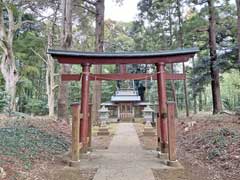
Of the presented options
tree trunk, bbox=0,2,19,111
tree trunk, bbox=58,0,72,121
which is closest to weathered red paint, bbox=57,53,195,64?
tree trunk, bbox=58,0,72,121

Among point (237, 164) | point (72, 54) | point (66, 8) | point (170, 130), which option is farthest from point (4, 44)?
point (237, 164)

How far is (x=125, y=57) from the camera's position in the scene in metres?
Result: 6.46

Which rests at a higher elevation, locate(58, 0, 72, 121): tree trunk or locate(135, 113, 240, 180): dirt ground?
locate(58, 0, 72, 121): tree trunk

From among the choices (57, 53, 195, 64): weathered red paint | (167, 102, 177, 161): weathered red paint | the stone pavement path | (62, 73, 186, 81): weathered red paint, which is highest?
(57, 53, 195, 64): weathered red paint

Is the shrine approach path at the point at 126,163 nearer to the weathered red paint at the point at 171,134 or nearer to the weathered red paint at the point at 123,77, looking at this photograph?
the weathered red paint at the point at 171,134

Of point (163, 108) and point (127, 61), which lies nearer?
point (163, 108)

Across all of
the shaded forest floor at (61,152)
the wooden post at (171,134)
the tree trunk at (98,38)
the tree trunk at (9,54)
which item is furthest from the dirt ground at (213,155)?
the tree trunk at (9,54)

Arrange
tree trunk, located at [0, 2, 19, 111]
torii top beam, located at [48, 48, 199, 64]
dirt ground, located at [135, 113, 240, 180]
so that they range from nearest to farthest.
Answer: dirt ground, located at [135, 113, 240, 180], torii top beam, located at [48, 48, 199, 64], tree trunk, located at [0, 2, 19, 111]

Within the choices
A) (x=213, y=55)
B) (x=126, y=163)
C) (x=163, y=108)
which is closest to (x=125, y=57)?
(x=163, y=108)

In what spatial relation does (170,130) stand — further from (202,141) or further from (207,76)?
(207,76)

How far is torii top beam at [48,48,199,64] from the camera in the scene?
6332mm

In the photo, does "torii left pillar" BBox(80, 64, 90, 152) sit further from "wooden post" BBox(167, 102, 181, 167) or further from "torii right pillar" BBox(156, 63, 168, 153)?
"wooden post" BBox(167, 102, 181, 167)

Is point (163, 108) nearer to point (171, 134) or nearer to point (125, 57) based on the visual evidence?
point (171, 134)

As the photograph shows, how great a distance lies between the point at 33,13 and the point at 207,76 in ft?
40.5
